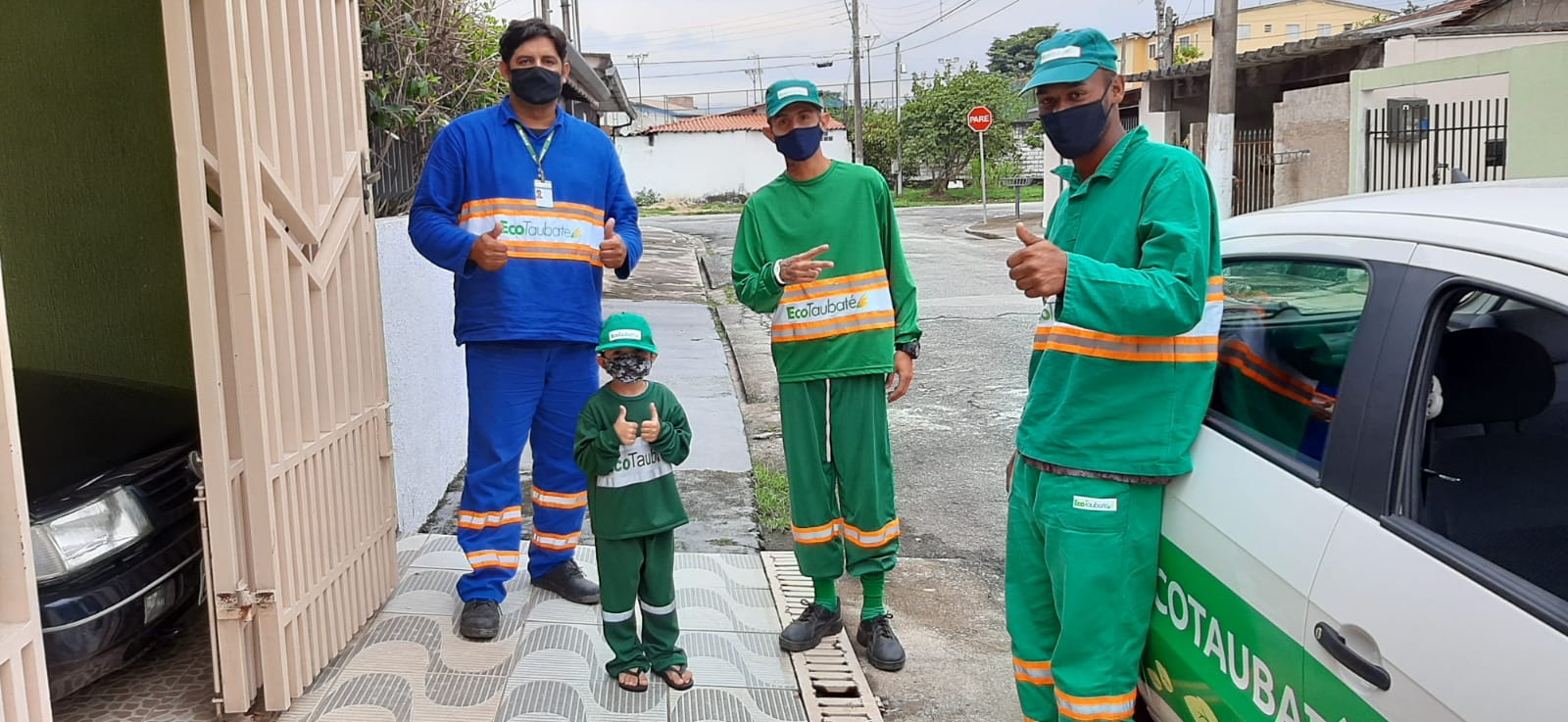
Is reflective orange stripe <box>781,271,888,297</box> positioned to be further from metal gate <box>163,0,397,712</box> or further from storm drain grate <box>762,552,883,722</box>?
metal gate <box>163,0,397,712</box>

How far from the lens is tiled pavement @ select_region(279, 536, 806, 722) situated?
11.5 feet

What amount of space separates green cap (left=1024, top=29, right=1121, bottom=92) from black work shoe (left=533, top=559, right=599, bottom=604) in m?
2.56

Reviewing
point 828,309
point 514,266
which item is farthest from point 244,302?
point 828,309

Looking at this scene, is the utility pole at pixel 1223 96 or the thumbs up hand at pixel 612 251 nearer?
the thumbs up hand at pixel 612 251

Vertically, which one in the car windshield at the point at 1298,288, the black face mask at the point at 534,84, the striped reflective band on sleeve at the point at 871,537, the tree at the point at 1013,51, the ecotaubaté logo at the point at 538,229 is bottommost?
the striped reflective band on sleeve at the point at 871,537

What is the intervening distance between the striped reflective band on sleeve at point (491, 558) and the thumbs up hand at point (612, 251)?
3.60ft

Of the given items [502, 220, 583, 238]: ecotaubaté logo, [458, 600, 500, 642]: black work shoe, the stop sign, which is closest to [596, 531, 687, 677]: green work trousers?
[458, 600, 500, 642]: black work shoe

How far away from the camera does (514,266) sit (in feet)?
13.3

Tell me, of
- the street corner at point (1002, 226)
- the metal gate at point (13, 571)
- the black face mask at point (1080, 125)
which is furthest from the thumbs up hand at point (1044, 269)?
the street corner at point (1002, 226)

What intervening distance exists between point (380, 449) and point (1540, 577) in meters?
3.62

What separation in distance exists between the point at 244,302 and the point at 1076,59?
89.0 inches

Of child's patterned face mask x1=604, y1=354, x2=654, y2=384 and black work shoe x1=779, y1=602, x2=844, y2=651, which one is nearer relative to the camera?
child's patterned face mask x1=604, y1=354, x2=654, y2=384

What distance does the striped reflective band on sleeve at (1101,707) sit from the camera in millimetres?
2584

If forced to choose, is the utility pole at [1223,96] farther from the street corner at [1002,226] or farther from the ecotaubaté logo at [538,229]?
the ecotaubaté logo at [538,229]
